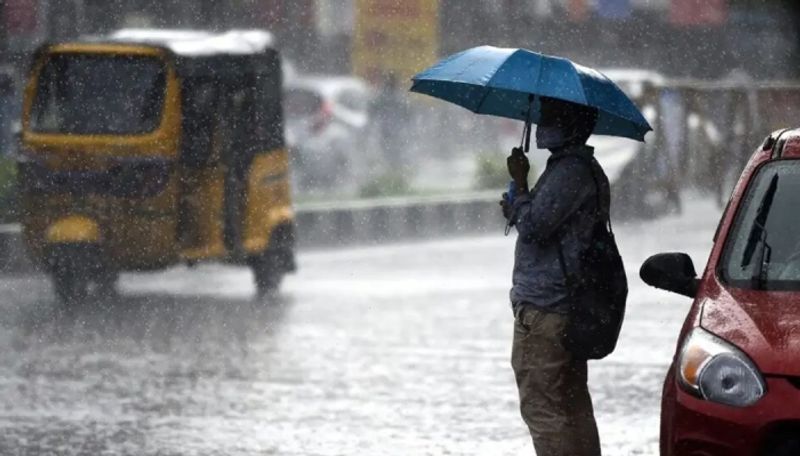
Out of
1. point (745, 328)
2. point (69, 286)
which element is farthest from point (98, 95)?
point (745, 328)

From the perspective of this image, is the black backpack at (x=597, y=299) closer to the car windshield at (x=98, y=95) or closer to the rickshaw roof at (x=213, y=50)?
the car windshield at (x=98, y=95)

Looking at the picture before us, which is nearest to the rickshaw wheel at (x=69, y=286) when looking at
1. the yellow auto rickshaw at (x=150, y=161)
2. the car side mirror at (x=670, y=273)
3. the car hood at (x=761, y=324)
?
the yellow auto rickshaw at (x=150, y=161)

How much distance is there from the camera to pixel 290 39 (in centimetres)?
3161

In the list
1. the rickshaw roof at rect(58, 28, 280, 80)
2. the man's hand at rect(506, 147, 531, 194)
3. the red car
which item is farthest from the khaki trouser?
the rickshaw roof at rect(58, 28, 280, 80)

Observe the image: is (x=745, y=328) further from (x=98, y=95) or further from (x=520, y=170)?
(x=98, y=95)

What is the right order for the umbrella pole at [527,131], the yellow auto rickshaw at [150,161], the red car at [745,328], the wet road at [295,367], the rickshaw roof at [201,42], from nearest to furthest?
the red car at [745,328] → the umbrella pole at [527,131] → the wet road at [295,367] → the yellow auto rickshaw at [150,161] → the rickshaw roof at [201,42]

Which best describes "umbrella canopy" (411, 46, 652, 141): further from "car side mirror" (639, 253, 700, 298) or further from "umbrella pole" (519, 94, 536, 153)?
"car side mirror" (639, 253, 700, 298)

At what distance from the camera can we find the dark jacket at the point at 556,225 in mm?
6883

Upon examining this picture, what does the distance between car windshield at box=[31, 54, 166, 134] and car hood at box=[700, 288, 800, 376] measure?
10.9 meters

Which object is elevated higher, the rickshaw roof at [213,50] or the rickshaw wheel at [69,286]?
the rickshaw roof at [213,50]

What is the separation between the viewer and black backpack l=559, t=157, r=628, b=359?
22.5 feet

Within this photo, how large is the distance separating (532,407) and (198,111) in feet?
34.9

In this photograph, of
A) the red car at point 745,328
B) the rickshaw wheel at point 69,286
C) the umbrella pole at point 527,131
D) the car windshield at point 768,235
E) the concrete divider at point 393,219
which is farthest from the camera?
the concrete divider at point 393,219

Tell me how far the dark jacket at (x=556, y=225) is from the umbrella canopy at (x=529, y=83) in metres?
0.20
